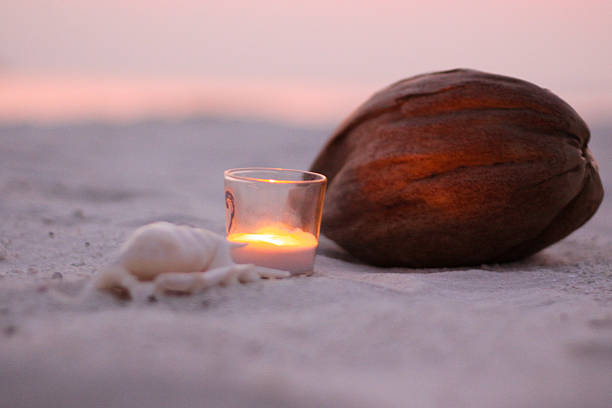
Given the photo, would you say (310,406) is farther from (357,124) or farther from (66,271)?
(357,124)

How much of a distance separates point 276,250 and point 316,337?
68cm

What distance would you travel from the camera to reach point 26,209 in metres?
3.19

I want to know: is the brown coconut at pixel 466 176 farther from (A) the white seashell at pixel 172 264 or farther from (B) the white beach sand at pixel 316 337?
(A) the white seashell at pixel 172 264

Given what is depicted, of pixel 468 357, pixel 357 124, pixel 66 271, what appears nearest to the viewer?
pixel 468 357

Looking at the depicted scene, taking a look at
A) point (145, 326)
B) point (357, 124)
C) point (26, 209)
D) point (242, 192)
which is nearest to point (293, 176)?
point (242, 192)

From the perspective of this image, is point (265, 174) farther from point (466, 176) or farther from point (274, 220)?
point (466, 176)

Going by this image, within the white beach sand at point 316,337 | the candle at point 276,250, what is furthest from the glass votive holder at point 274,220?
the white beach sand at point 316,337

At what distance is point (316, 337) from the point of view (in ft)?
4.71

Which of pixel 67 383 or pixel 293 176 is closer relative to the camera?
pixel 67 383

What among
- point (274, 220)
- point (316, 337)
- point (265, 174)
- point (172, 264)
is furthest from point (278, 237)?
point (316, 337)

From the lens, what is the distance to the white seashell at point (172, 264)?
170cm

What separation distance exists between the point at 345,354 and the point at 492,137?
52.4 inches

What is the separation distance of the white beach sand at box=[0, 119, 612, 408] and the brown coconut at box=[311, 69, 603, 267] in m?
0.13

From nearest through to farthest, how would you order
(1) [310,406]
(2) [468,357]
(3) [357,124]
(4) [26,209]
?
(1) [310,406], (2) [468,357], (3) [357,124], (4) [26,209]
